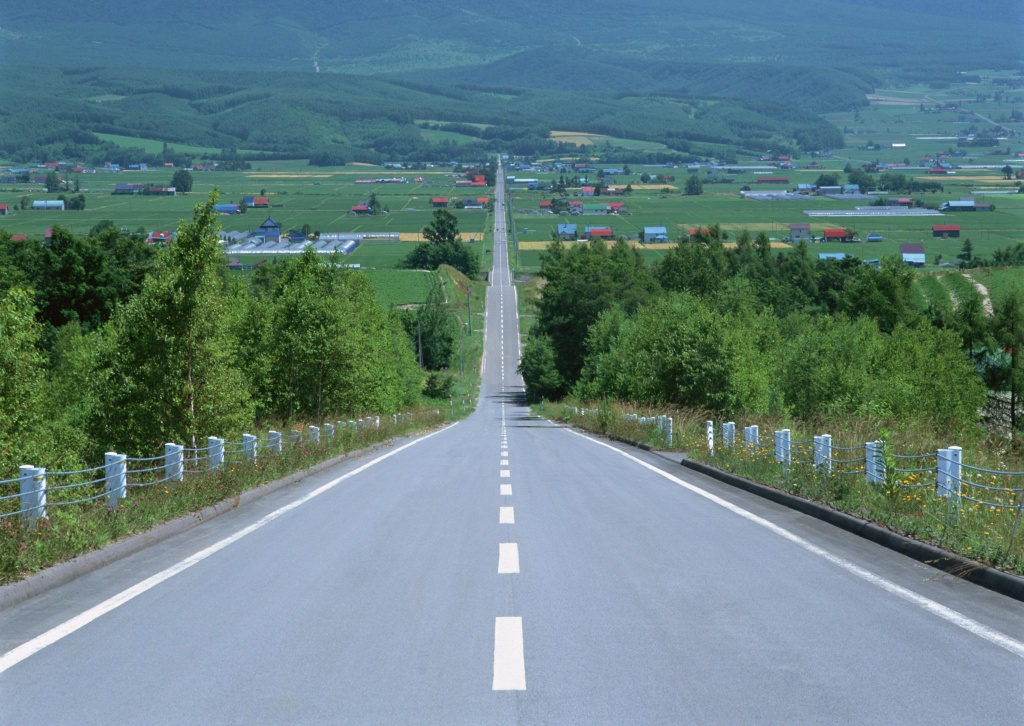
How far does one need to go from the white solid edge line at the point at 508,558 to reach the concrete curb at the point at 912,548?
3718mm

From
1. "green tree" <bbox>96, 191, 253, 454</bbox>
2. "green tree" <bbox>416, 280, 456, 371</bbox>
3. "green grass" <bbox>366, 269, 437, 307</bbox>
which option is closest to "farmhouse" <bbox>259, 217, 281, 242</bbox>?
"green grass" <bbox>366, 269, 437, 307</bbox>

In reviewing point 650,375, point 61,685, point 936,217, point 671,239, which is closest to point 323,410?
point 650,375

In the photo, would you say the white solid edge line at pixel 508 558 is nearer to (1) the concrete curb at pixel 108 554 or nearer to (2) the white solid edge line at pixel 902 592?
(2) the white solid edge line at pixel 902 592

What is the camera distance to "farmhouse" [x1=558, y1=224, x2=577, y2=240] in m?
179

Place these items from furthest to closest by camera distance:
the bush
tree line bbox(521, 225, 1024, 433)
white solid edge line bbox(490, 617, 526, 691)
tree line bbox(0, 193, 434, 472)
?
the bush
tree line bbox(521, 225, 1024, 433)
tree line bbox(0, 193, 434, 472)
white solid edge line bbox(490, 617, 526, 691)

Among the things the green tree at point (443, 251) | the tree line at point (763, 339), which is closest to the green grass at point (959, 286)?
the tree line at point (763, 339)

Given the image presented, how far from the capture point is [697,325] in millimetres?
38719

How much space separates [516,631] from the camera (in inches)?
284

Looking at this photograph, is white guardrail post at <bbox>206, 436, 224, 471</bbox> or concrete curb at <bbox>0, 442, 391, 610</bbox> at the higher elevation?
white guardrail post at <bbox>206, 436, 224, 471</bbox>

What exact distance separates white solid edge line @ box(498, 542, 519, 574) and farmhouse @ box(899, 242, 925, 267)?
116011 mm

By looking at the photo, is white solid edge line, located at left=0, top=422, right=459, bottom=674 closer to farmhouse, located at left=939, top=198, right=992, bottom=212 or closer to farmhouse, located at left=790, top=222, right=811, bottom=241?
farmhouse, located at left=790, top=222, right=811, bottom=241

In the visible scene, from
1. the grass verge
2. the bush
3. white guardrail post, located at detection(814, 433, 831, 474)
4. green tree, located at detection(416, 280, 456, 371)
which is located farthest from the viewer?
green tree, located at detection(416, 280, 456, 371)

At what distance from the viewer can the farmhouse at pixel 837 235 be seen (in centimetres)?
15525

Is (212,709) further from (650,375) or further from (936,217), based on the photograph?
(936,217)
